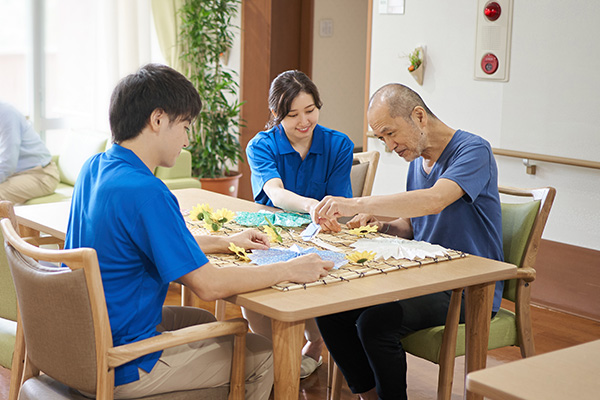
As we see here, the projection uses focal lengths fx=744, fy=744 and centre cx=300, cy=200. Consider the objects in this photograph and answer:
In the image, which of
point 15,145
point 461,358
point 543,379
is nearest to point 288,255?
point 543,379

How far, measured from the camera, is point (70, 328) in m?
1.72

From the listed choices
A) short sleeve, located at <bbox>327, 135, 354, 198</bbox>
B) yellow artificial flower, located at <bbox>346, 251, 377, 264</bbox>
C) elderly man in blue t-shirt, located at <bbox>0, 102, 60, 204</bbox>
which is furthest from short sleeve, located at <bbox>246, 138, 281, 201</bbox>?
elderly man in blue t-shirt, located at <bbox>0, 102, 60, 204</bbox>

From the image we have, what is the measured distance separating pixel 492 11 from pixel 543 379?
327 centimetres

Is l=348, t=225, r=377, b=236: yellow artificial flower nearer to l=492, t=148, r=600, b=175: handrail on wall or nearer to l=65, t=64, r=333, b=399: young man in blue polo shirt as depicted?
l=65, t=64, r=333, b=399: young man in blue polo shirt

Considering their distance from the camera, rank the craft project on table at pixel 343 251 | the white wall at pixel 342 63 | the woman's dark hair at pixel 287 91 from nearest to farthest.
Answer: the craft project on table at pixel 343 251 < the woman's dark hair at pixel 287 91 < the white wall at pixel 342 63

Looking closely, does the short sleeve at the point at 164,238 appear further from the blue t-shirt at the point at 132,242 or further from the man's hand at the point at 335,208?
the man's hand at the point at 335,208

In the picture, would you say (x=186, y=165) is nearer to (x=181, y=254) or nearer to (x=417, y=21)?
(x=417, y=21)

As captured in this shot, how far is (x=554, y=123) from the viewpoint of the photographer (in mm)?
3959

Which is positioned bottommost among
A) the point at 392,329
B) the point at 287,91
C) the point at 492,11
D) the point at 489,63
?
the point at 392,329

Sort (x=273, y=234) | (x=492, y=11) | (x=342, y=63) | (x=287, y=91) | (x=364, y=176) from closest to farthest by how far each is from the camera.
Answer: (x=273, y=234)
(x=287, y=91)
(x=364, y=176)
(x=492, y=11)
(x=342, y=63)

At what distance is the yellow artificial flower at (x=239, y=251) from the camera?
7.14 feet

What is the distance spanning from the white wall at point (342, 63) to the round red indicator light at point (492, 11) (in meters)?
2.54

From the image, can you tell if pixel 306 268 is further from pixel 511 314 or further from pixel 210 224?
pixel 511 314

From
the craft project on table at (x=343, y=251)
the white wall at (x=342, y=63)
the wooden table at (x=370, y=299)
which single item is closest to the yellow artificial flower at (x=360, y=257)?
the craft project on table at (x=343, y=251)
